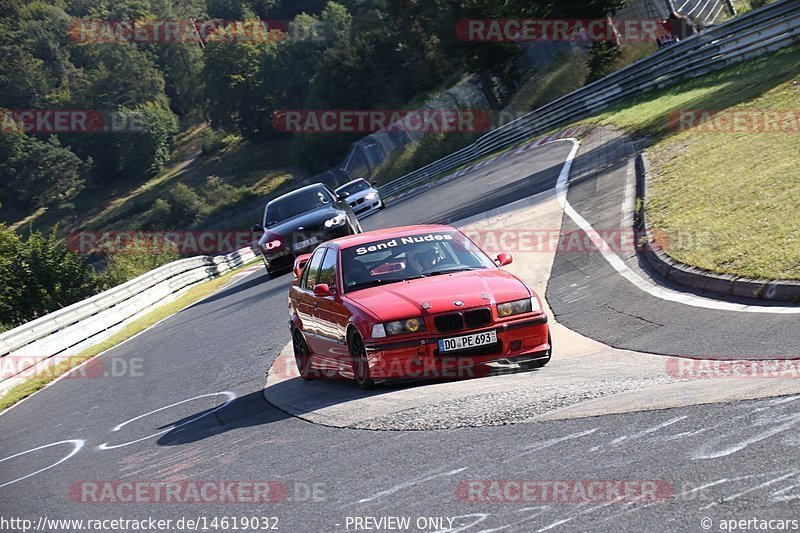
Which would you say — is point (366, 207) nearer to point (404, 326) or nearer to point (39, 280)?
point (39, 280)

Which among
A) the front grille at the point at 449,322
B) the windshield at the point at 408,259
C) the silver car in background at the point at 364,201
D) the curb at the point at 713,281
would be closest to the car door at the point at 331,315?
the windshield at the point at 408,259

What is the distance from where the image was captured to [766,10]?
25.8 metres

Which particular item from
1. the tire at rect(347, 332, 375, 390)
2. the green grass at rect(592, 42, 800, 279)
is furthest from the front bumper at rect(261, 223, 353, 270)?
the tire at rect(347, 332, 375, 390)

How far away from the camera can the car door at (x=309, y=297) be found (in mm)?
10781

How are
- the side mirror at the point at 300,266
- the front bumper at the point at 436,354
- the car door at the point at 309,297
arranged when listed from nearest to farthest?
the front bumper at the point at 436,354
the car door at the point at 309,297
the side mirror at the point at 300,266

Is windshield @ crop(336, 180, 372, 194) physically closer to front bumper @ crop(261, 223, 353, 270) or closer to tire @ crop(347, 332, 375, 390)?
front bumper @ crop(261, 223, 353, 270)

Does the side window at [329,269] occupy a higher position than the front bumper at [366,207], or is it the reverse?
the front bumper at [366,207]

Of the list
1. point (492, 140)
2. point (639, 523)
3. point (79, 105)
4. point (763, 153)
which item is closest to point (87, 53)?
point (79, 105)

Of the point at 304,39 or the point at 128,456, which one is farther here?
the point at 304,39

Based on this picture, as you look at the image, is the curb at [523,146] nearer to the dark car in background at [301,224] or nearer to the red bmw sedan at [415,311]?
the dark car in background at [301,224]

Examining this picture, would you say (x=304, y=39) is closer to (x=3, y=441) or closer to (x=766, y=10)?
(x=766, y=10)

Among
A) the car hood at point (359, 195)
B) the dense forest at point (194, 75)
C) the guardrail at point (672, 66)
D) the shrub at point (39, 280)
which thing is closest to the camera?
the guardrail at point (672, 66)

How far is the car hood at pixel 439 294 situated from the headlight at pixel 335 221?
10957mm

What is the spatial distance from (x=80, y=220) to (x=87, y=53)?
154 ft
